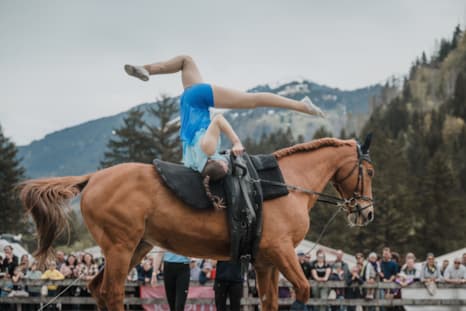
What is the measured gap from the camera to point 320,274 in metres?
13.7

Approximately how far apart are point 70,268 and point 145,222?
8.81 meters

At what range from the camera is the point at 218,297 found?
8.34m

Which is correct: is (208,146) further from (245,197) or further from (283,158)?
(283,158)

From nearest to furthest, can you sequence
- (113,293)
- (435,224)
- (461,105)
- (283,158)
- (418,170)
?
1. (113,293)
2. (283,158)
3. (435,224)
4. (418,170)
5. (461,105)

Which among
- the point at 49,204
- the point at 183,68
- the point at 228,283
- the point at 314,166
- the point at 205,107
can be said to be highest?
the point at 183,68

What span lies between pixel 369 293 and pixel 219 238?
7491 millimetres

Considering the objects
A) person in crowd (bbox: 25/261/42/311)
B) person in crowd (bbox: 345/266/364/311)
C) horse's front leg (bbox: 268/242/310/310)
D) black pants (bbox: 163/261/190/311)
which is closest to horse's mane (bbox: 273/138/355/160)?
horse's front leg (bbox: 268/242/310/310)

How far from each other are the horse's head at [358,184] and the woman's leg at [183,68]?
216 centimetres

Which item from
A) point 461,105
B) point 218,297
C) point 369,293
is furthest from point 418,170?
point 218,297

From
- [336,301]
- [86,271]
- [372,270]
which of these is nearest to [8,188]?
[86,271]

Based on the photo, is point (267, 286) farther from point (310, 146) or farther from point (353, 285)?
point (353, 285)

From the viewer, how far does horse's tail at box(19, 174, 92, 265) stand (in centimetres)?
670

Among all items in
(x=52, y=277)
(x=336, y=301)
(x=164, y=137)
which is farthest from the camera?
(x=164, y=137)

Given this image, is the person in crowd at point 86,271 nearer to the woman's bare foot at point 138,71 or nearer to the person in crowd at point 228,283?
the person in crowd at point 228,283
